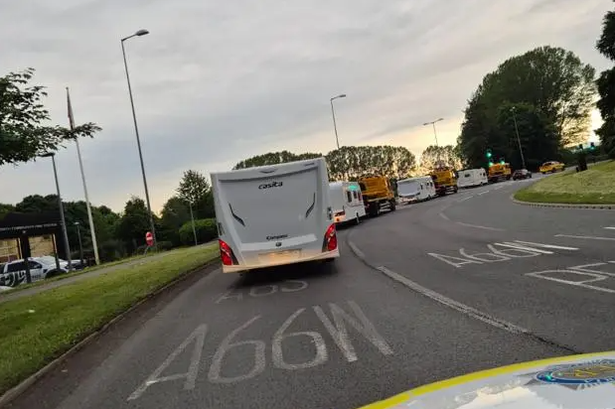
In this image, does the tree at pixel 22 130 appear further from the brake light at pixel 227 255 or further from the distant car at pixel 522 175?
the distant car at pixel 522 175

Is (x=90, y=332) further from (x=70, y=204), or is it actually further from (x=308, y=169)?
(x=70, y=204)

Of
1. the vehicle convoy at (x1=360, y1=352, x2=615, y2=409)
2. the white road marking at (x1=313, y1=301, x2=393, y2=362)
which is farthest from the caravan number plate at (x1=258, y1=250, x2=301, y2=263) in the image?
the vehicle convoy at (x1=360, y1=352, x2=615, y2=409)

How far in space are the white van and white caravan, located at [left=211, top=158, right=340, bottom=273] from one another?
17608 mm

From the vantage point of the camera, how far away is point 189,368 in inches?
262

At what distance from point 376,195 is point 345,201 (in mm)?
11478

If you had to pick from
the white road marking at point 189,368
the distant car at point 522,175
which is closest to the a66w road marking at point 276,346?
the white road marking at point 189,368

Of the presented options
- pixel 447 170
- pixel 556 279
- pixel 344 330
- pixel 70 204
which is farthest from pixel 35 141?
pixel 70 204

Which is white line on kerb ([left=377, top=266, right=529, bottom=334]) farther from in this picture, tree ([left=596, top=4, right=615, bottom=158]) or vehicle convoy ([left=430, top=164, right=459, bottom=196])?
vehicle convoy ([left=430, top=164, right=459, bottom=196])

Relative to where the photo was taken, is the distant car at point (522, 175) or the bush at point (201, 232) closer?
the bush at point (201, 232)

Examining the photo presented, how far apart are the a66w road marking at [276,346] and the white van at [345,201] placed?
2264 centimetres

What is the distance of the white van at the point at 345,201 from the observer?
108 feet

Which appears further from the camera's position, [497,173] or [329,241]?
[497,173]

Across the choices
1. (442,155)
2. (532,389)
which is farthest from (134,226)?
(442,155)

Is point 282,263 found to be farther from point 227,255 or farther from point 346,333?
point 346,333
